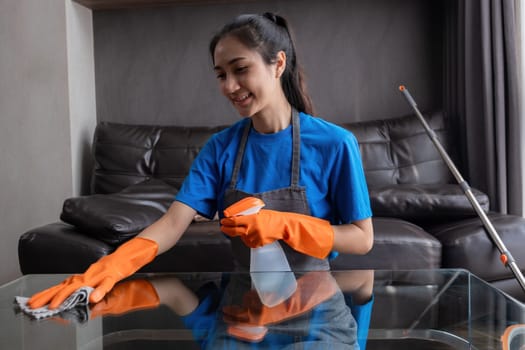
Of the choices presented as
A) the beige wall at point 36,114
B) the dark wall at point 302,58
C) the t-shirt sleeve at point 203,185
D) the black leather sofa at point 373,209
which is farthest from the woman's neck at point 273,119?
the dark wall at point 302,58

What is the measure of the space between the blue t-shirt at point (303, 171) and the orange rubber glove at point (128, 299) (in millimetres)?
458

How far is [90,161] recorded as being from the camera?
386 centimetres

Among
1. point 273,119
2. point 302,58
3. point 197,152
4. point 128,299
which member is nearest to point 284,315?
point 128,299

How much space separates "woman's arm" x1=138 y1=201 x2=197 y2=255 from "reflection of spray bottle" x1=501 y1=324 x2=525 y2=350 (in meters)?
0.88

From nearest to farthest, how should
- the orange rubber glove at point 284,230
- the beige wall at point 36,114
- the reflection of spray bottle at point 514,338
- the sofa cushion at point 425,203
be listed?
the reflection of spray bottle at point 514,338 → the orange rubber glove at point 284,230 → the sofa cushion at point 425,203 → the beige wall at point 36,114

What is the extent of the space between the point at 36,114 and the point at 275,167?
239 cm

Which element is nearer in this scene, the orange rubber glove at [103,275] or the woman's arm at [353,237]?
the orange rubber glove at [103,275]

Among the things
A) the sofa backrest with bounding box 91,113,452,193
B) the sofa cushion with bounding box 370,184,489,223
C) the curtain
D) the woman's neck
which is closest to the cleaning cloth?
the woman's neck

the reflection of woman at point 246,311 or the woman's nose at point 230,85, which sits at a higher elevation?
the woman's nose at point 230,85

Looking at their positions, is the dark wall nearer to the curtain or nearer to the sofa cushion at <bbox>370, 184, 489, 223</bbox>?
the curtain

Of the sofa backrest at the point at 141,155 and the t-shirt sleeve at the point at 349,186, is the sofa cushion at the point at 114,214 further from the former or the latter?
the t-shirt sleeve at the point at 349,186

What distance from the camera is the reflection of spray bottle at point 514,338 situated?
899 millimetres

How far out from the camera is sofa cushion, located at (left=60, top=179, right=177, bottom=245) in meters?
2.64

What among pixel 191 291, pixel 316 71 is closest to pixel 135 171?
pixel 316 71
